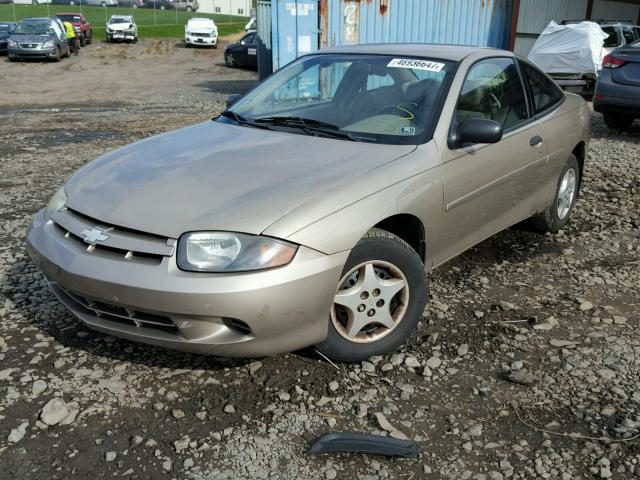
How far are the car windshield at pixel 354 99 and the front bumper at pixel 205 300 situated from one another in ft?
3.64

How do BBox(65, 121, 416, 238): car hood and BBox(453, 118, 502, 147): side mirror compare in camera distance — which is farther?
BBox(453, 118, 502, 147): side mirror

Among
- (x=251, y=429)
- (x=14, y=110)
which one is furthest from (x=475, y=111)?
(x=14, y=110)

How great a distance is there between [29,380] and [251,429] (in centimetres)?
121

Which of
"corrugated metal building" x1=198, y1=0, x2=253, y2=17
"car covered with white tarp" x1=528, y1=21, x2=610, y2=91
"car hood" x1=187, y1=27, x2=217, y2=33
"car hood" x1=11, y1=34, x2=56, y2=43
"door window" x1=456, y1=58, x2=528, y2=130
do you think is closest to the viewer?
"door window" x1=456, y1=58, x2=528, y2=130

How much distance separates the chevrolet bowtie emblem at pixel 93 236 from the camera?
2.89 meters

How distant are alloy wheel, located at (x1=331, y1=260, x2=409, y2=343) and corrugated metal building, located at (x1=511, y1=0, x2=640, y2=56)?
525 inches

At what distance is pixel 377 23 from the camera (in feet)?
42.0

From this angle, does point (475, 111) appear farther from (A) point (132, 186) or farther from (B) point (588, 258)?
(A) point (132, 186)

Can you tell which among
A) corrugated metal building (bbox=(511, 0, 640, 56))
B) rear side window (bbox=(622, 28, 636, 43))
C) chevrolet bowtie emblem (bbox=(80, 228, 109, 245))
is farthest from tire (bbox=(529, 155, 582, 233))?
rear side window (bbox=(622, 28, 636, 43))

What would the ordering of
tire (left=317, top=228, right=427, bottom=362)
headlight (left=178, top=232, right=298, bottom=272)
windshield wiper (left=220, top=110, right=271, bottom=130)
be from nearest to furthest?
headlight (left=178, top=232, right=298, bottom=272), tire (left=317, top=228, right=427, bottom=362), windshield wiper (left=220, top=110, right=271, bottom=130)

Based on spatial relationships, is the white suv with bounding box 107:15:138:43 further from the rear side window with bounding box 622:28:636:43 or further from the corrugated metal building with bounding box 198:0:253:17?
the corrugated metal building with bounding box 198:0:253:17

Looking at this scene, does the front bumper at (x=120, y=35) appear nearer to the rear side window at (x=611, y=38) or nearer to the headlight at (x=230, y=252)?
the rear side window at (x=611, y=38)

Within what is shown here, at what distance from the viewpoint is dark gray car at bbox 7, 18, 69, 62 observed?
2508 cm

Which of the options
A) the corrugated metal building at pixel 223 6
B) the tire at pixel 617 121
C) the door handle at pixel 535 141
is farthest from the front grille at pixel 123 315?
the corrugated metal building at pixel 223 6
